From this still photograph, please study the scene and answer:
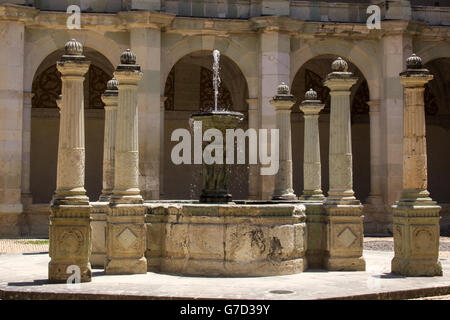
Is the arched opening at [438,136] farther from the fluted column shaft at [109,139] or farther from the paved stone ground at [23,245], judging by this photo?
the fluted column shaft at [109,139]

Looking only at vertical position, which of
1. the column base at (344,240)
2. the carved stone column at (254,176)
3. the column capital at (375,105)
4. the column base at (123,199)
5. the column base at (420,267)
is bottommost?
the column base at (420,267)

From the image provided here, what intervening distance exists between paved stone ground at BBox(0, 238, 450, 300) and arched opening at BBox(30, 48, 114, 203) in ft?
41.1

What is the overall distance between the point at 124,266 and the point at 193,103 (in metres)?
14.9

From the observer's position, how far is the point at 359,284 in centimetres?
914

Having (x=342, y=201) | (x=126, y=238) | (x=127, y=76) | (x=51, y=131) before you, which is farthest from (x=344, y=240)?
(x=51, y=131)

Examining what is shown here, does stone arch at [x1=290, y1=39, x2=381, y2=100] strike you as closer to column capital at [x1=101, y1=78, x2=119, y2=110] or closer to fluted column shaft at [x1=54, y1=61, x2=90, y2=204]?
column capital at [x1=101, y1=78, x2=119, y2=110]

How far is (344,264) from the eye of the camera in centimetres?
1061

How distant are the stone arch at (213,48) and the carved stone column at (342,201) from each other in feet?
28.4

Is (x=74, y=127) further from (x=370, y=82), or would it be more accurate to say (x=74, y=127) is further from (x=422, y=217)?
(x=370, y=82)

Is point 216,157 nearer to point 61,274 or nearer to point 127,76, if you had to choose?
point 127,76

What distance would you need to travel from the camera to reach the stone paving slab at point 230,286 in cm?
823

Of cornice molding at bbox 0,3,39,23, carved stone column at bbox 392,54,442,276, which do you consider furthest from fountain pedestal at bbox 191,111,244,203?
cornice molding at bbox 0,3,39,23

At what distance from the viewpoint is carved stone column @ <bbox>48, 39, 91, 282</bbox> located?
9.10m

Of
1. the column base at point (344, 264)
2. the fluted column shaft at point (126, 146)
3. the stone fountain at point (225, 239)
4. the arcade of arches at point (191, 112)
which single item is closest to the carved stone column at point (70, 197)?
the fluted column shaft at point (126, 146)
